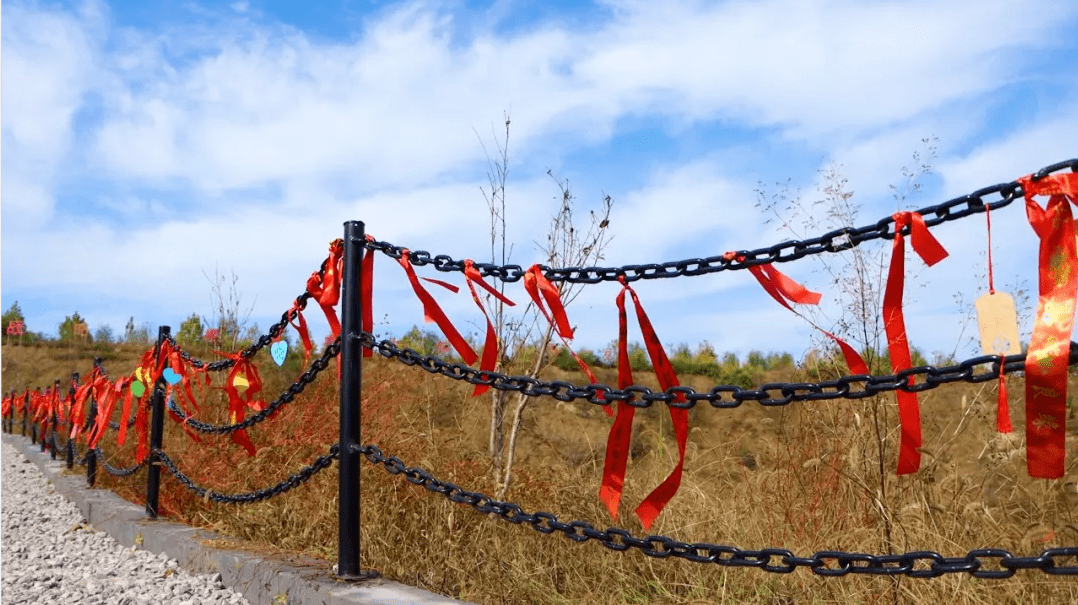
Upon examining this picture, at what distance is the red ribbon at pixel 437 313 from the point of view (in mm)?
3686

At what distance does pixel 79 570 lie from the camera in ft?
17.0

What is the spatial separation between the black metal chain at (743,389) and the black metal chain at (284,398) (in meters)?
0.42

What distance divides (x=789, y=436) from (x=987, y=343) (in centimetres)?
297

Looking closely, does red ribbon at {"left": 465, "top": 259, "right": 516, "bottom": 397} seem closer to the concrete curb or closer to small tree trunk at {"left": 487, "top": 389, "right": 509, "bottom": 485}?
the concrete curb

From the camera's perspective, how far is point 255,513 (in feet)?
17.5

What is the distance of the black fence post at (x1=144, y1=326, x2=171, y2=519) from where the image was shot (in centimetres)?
616

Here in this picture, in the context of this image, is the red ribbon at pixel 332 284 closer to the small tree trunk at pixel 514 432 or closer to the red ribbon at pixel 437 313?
the red ribbon at pixel 437 313

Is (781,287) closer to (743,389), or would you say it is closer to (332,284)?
(743,389)

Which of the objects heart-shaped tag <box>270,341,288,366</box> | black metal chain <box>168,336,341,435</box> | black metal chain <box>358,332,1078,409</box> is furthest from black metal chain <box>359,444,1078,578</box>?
heart-shaped tag <box>270,341,288,366</box>

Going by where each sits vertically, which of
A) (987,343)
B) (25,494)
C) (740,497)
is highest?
(987,343)

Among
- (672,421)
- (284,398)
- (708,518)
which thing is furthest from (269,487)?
(672,421)

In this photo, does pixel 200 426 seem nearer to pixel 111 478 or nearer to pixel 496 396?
pixel 496 396

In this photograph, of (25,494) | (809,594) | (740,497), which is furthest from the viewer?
(25,494)

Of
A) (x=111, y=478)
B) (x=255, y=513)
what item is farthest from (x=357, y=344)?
(x=111, y=478)
